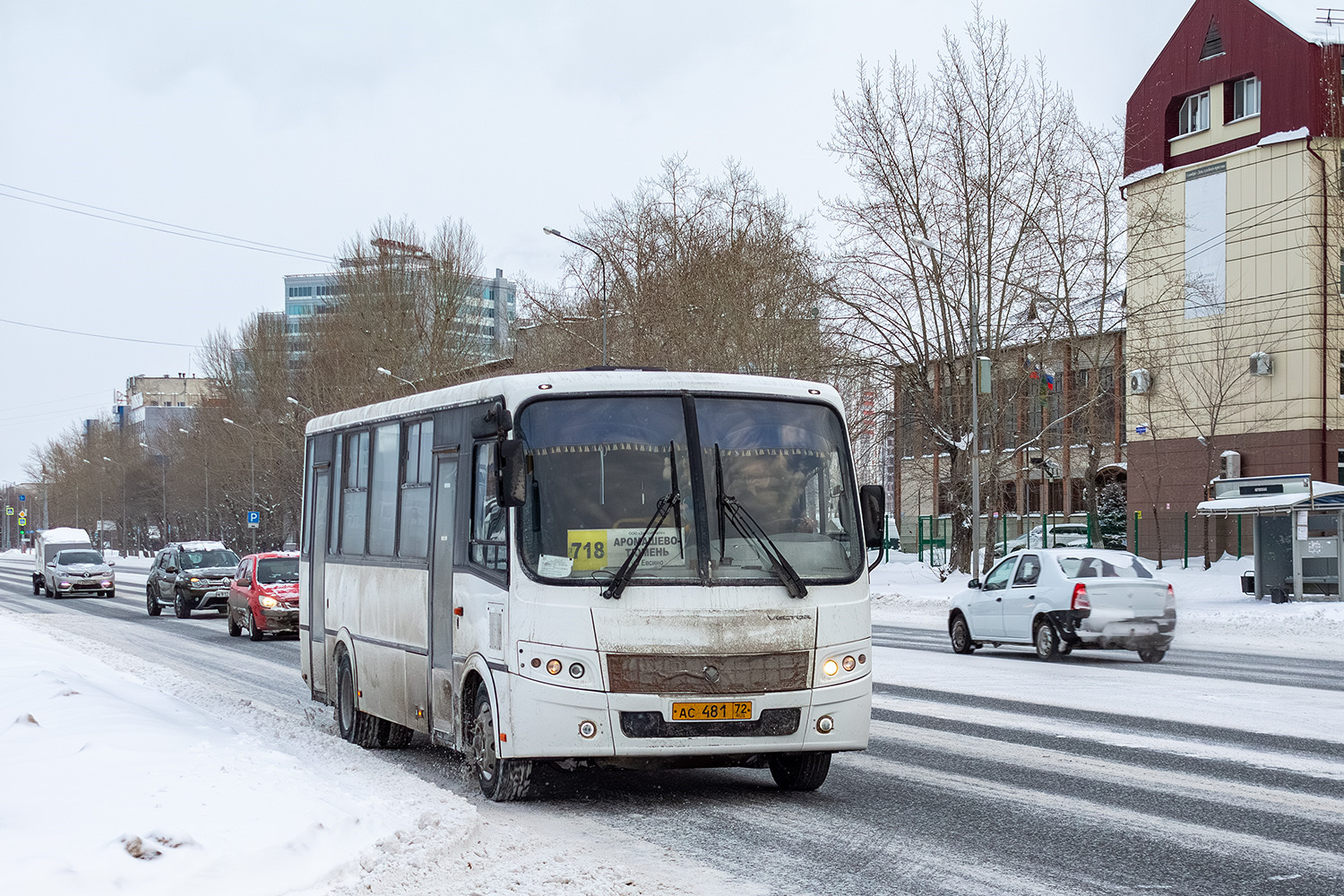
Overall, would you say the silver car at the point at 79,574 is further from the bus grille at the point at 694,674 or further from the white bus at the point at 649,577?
the bus grille at the point at 694,674

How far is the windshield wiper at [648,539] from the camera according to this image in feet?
28.9

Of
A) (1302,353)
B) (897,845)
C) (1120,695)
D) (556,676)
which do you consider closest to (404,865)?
(556,676)

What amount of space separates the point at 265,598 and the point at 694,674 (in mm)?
20661

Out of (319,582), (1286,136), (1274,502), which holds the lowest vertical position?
(319,582)

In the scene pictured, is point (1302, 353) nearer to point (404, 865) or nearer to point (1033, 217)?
point (1033, 217)

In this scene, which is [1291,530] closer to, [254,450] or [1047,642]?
[1047,642]

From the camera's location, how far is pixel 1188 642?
84.3 feet

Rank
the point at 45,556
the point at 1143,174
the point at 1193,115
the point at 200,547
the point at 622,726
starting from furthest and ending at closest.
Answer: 1. the point at 45,556
2. the point at 1143,174
3. the point at 1193,115
4. the point at 200,547
5. the point at 622,726

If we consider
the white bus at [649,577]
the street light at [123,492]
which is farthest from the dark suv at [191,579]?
the street light at [123,492]

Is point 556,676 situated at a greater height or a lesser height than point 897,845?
greater

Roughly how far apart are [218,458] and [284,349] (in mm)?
9897

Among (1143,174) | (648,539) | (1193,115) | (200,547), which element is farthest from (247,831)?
(1143,174)

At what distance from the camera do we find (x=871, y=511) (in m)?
9.84

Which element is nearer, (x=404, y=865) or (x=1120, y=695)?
(x=404, y=865)
